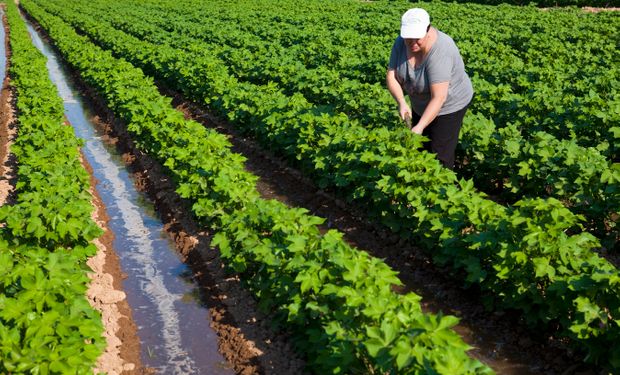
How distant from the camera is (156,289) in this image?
624 centimetres

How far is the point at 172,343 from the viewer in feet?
17.5

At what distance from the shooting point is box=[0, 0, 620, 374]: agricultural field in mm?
4016

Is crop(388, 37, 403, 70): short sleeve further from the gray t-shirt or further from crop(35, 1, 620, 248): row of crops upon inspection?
crop(35, 1, 620, 248): row of crops

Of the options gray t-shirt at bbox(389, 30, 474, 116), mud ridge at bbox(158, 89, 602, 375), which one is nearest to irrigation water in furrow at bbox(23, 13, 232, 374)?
mud ridge at bbox(158, 89, 602, 375)

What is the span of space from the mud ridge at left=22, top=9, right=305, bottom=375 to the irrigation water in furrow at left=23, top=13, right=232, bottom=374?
104 millimetres

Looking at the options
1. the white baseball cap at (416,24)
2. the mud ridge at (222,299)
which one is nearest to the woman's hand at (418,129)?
the white baseball cap at (416,24)

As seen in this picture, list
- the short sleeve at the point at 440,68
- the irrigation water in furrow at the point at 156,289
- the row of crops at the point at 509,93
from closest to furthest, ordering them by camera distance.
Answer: the irrigation water in furrow at the point at 156,289, the short sleeve at the point at 440,68, the row of crops at the point at 509,93

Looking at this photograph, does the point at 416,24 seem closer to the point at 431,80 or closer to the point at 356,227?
the point at 431,80

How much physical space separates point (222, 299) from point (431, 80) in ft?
9.53

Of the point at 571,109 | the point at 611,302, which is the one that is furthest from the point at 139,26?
the point at 611,302

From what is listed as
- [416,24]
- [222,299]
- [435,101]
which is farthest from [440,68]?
[222,299]

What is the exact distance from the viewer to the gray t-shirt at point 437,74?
5656mm

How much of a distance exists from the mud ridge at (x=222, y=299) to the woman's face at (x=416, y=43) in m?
2.79

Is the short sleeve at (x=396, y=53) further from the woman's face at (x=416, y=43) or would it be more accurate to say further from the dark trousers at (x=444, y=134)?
the dark trousers at (x=444, y=134)
